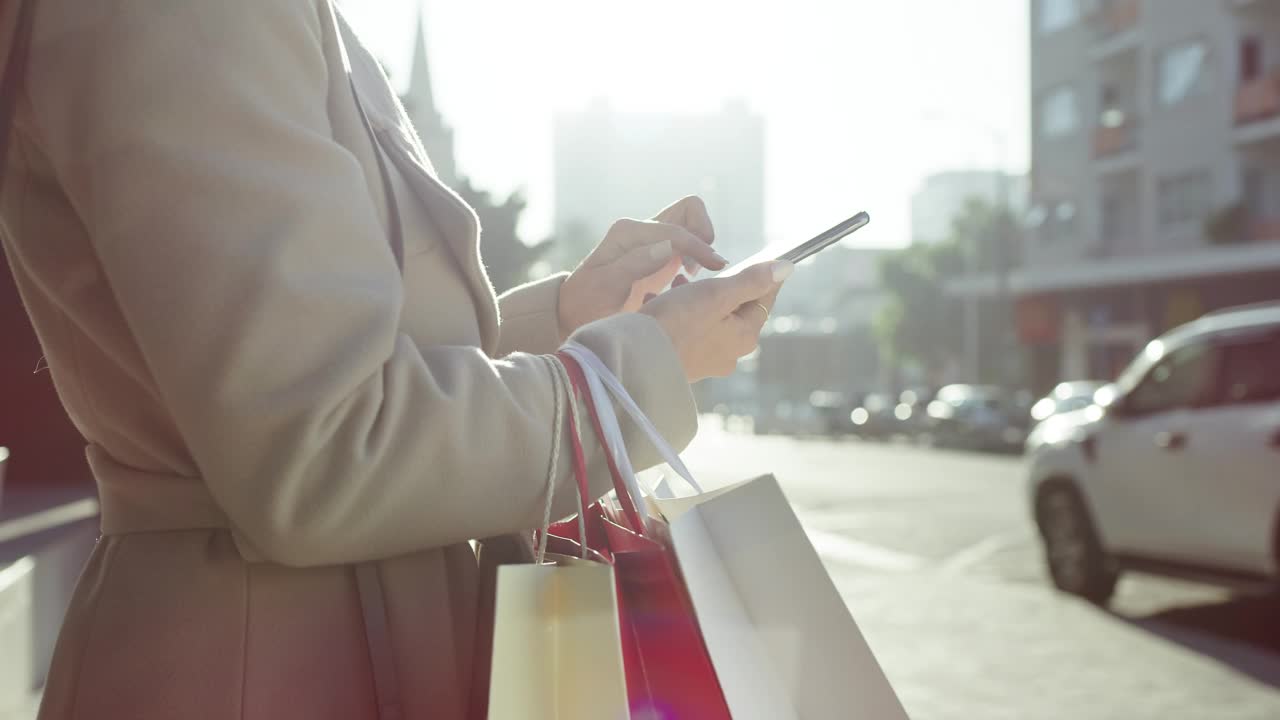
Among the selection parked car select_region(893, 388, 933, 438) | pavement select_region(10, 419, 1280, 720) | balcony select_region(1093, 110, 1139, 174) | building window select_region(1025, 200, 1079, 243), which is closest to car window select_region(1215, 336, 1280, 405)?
pavement select_region(10, 419, 1280, 720)

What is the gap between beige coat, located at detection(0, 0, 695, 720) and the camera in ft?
3.34

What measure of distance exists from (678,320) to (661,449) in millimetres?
167

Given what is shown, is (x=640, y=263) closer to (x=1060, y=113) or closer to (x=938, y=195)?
(x=1060, y=113)

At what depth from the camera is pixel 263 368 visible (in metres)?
1.02

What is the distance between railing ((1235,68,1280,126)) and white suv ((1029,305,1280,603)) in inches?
911

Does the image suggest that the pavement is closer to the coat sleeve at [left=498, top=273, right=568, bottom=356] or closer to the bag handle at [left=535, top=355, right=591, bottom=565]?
the bag handle at [left=535, top=355, right=591, bottom=565]

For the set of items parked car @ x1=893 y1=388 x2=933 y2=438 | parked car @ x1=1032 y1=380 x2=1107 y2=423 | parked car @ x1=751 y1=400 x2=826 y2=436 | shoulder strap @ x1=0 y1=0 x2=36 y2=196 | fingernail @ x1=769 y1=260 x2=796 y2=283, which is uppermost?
shoulder strap @ x1=0 y1=0 x2=36 y2=196

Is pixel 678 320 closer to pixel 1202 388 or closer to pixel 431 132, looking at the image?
pixel 431 132

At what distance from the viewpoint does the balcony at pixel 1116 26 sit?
33.9 metres

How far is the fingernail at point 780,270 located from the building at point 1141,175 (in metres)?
30.1

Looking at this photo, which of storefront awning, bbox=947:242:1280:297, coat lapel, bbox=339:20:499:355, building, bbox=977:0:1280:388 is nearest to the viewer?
coat lapel, bbox=339:20:499:355

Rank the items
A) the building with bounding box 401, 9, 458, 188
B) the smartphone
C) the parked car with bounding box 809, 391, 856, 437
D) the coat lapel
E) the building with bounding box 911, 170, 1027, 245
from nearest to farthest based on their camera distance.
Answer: the coat lapel → the smartphone → the building with bounding box 401, 9, 458, 188 → the parked car with bounding box 809, 391, 856, 437 → the building with bounding box 911, 170, 1027, 245

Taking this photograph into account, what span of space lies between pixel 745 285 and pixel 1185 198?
112 feet

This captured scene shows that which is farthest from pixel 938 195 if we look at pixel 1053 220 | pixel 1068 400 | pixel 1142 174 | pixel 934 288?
pixel 1068 400
